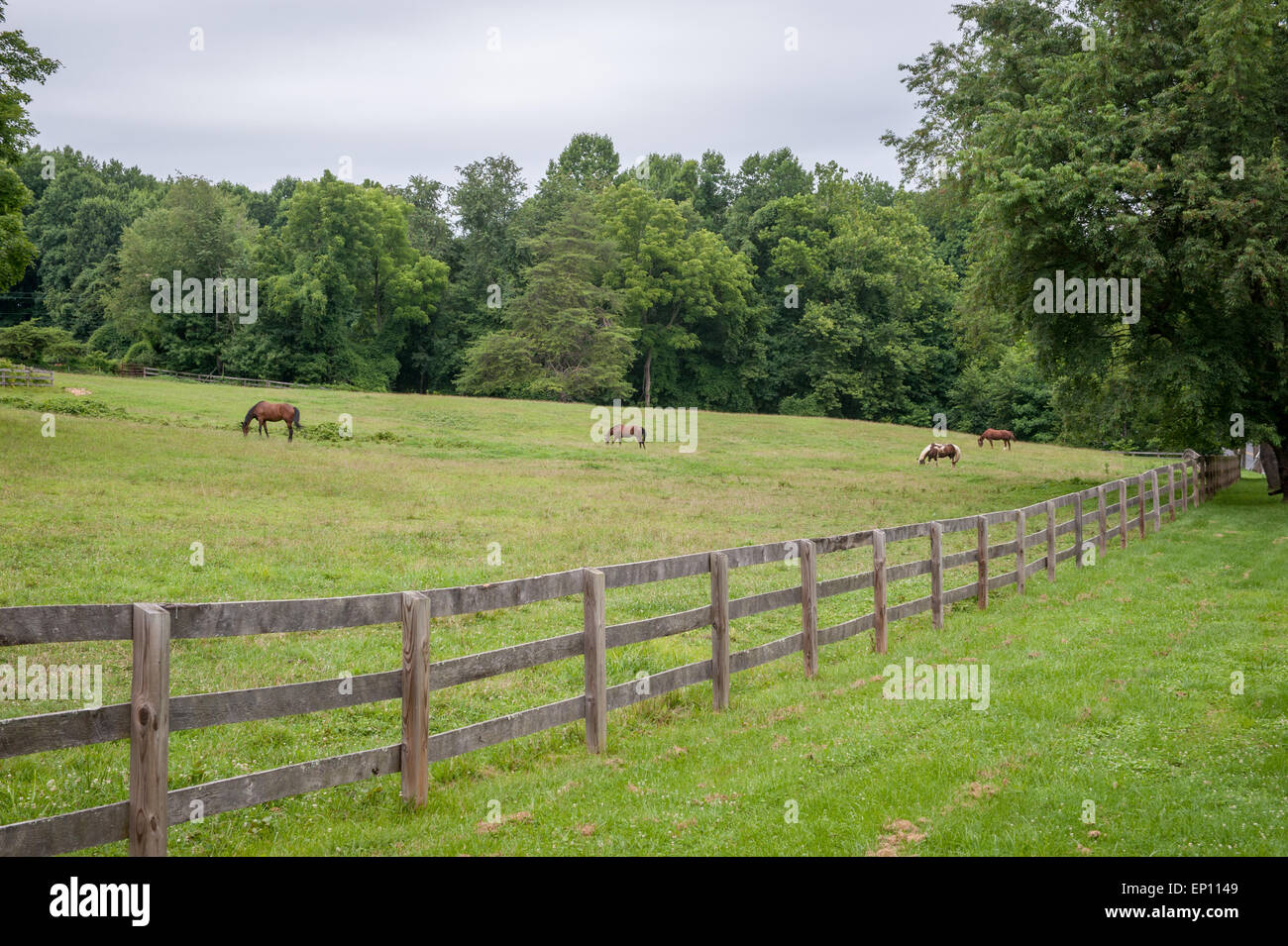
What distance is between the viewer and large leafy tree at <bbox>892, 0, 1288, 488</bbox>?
22.8m

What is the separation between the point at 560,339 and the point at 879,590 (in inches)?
2647

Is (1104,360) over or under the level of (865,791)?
over

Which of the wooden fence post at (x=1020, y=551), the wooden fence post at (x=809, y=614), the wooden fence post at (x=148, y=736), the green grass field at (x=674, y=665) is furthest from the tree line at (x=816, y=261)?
the wooden fence post at (x=148, y=736)

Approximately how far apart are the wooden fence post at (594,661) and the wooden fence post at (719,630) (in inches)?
60.8

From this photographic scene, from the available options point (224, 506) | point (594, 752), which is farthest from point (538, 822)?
point (224, 506)

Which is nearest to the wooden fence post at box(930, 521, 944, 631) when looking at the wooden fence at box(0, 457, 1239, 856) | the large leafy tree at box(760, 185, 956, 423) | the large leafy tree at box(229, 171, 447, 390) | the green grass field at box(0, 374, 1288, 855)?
Answer: the green grass field at box(0, 374, 1288, 855)

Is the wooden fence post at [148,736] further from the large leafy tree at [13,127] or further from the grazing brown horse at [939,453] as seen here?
the grazing brown horse at [939,453]

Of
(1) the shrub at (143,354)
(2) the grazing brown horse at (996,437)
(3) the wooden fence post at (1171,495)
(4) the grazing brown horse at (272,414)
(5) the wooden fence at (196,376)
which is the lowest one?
(3) the wooden fence post at (1171,495)

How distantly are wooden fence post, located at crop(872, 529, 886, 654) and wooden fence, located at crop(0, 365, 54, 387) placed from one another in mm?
46777

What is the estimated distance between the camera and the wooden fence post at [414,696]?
Answer: 5.99 m

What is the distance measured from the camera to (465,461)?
34.0 metres
